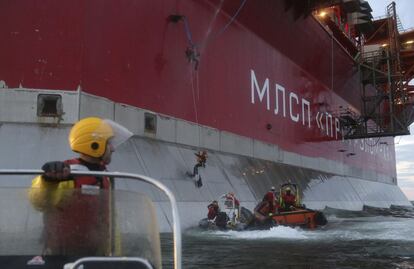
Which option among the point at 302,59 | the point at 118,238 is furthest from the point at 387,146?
the point at 118,238

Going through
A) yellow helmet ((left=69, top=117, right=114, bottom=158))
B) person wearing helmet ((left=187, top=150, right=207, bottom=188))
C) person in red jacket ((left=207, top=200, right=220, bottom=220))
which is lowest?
person in red jacket ((left=207, top=200, right=220, bottom=220))

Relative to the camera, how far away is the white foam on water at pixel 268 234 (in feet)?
42.9

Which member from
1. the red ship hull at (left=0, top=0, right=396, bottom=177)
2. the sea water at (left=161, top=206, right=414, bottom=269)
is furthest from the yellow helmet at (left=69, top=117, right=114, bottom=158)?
the red ship hull at (left=0, top=0, right=396, bottom=177)

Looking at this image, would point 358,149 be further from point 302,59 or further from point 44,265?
point 44,265

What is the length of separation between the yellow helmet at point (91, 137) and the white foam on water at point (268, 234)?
9934 mm

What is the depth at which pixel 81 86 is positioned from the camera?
39.4ft

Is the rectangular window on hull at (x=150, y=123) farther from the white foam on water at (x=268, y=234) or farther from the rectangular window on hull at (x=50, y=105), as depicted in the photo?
the white foam on water at (x=268, y=234)

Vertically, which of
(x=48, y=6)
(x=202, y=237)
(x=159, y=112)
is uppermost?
(x=48, y=6)

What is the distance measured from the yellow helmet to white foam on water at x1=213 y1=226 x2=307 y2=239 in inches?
391

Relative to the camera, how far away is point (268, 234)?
13.7 m

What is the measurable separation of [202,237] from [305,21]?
52.2ft

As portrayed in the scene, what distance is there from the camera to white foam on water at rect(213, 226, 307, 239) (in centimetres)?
1309

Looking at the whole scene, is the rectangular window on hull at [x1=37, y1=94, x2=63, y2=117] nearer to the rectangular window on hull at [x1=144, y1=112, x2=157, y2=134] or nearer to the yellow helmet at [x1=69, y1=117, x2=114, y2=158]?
the rectangular window on hull at [x1=144, y1=112, x2=157, y2=134]

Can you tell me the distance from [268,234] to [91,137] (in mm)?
11010
